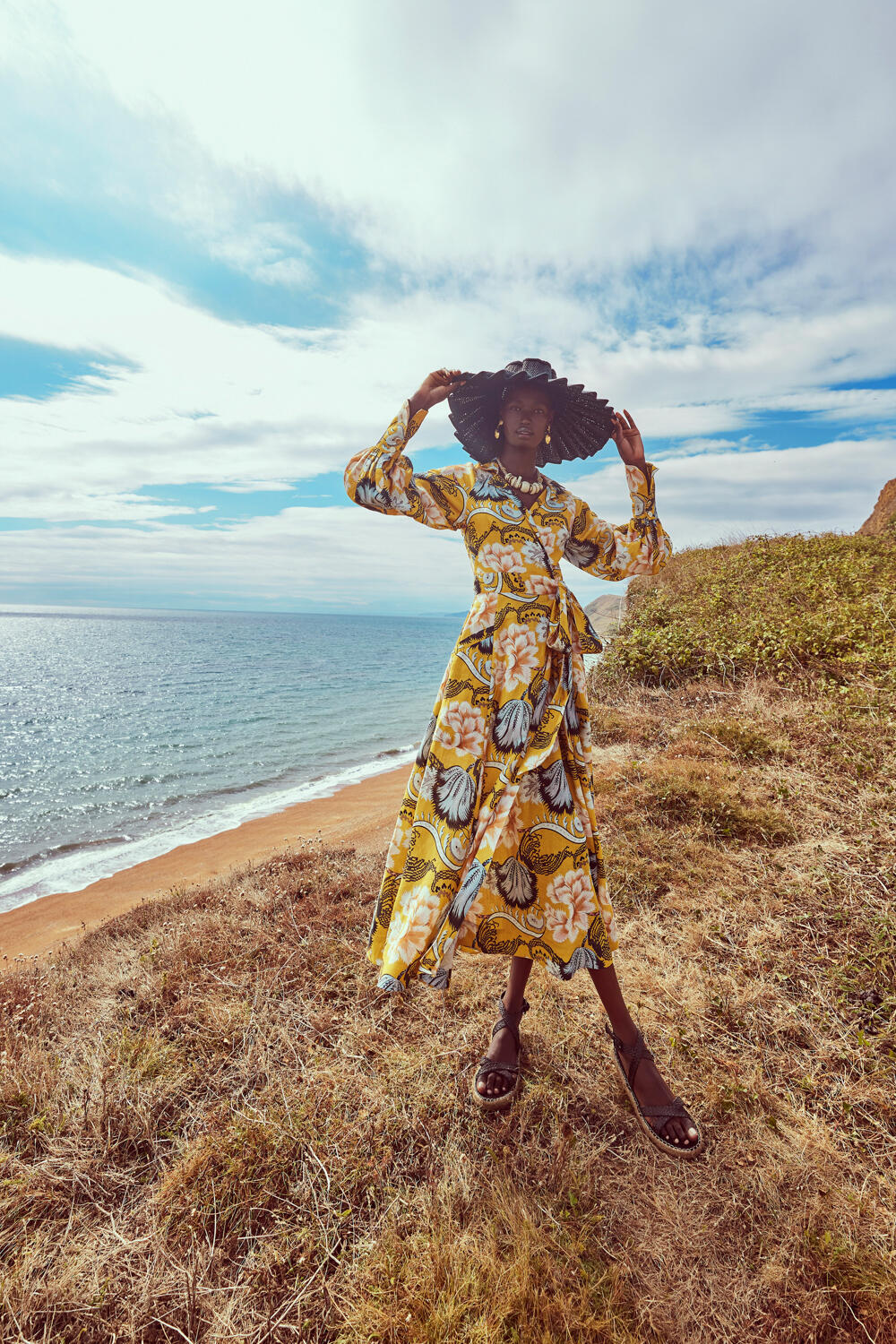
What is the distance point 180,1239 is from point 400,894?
4.19 feet

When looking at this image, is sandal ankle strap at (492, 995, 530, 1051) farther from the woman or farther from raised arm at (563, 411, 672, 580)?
raised arm at (563, 411, 672, 580)

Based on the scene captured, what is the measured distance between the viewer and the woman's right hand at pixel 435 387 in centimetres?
252

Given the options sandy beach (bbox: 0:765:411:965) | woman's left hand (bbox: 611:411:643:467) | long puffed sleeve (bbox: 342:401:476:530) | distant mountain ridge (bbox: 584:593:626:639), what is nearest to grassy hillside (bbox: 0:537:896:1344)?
sandy beach (bbox: 0:765:411:965)

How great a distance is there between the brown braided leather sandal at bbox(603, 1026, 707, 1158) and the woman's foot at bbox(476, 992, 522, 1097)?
→ 0.44 meters

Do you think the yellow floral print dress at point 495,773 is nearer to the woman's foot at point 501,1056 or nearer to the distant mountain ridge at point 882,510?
the woman's foot at point 501,1056

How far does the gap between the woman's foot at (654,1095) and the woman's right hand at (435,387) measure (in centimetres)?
280

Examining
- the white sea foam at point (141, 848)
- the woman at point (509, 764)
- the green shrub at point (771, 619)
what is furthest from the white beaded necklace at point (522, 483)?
the white sea foam at point (141, 848)

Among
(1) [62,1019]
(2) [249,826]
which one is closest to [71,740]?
(2) [249,826]

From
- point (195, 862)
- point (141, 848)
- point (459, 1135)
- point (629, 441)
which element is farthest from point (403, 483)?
point (141, 848)

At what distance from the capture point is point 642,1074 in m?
2.37

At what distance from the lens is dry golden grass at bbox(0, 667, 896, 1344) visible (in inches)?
67.7

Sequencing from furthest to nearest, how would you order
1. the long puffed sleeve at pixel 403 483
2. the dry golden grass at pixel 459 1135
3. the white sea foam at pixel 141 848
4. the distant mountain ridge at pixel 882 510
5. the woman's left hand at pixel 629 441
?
the distant mountain ridge at pixel 882 510 → the white sea foam at pixel 141 848 → the woman's left hand at pixel 629 441 → the long puffed sleeve at pixel 403 483 → the dry golden grass at pixel 459 1135

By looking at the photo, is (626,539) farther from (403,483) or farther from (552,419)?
(403,483)

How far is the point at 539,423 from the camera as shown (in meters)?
2.53
